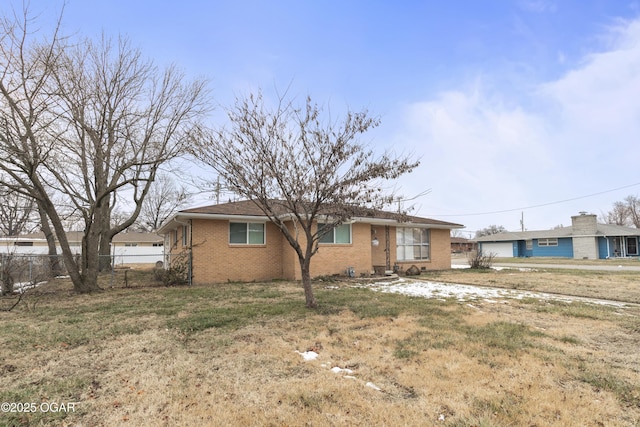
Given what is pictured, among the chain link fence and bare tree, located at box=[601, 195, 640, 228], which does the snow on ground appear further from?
bare tree, located at box=[601, 195, 640, 228]

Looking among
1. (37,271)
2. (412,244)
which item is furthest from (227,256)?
(412,244)

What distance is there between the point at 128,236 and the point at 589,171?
46.9 m

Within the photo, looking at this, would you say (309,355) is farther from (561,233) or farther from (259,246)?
(561,233)

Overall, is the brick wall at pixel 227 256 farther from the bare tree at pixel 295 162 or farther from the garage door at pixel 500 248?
the garage door at pixel 500 248

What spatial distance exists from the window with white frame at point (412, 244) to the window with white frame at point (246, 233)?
279 inches

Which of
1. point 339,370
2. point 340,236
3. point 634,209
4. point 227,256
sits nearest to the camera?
point 339,370

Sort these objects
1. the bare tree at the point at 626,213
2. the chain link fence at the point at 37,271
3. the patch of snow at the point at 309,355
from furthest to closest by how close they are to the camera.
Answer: the bare tree at the point at 626,213, the chain link fence at the point at 37,271, the patch of snow at the point at 309,355

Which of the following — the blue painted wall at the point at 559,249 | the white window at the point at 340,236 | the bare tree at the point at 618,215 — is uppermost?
the bare tree at the point at 618,215

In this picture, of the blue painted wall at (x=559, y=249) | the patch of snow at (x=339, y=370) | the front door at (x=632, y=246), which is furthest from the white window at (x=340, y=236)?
the front door at (x=632, y=246)

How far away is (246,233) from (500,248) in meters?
35.4

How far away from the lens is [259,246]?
45.0ft

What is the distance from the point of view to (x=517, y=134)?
14398mm

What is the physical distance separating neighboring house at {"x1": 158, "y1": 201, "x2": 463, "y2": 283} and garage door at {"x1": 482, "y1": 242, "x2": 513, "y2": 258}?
27.8 m

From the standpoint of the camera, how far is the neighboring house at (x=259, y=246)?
41.8ft
